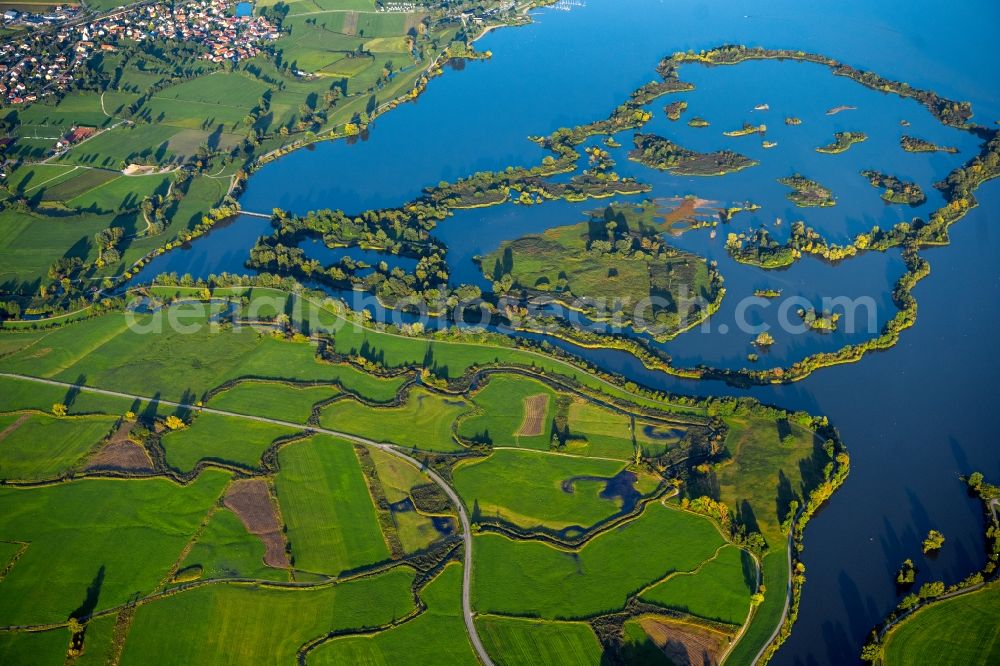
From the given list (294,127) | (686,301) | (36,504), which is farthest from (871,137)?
(36,504)

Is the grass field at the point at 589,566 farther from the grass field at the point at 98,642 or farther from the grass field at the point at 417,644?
the grass field at the point at 98,642

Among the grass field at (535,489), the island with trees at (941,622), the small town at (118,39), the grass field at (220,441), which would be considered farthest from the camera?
the small town at (118,39)

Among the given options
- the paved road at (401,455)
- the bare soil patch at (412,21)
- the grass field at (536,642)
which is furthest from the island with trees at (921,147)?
the bare soil patch at (412,21)

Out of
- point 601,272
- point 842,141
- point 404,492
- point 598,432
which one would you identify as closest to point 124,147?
point 601,272

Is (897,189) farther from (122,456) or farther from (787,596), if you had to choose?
(122,456)

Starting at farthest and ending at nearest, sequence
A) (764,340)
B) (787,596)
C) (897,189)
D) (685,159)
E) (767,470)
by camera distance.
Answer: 1. (685,159)
2. (897,189)
3. (764,340)
4. (767,470)
5. (787,596)
